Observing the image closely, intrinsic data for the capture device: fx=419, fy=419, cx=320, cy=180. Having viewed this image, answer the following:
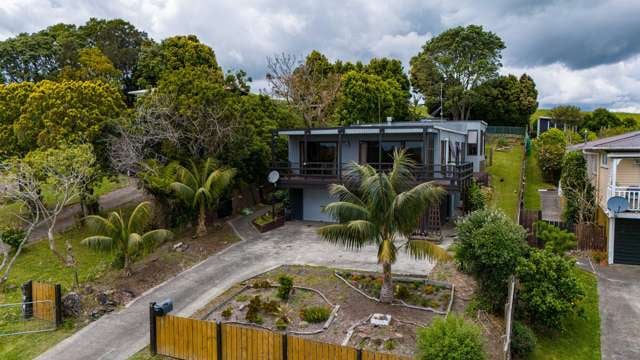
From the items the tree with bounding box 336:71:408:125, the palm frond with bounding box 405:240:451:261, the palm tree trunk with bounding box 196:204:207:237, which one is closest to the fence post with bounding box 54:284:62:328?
the palm tree trunk with bounding box 196:204:207:237

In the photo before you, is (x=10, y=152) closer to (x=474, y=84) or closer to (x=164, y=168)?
(x=164, y=168)

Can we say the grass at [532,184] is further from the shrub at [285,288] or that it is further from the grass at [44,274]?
the grass at [44,274]

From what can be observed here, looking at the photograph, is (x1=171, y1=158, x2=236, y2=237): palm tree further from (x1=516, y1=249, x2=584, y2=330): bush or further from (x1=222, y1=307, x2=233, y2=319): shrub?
(x1=516, y1=249, x2=584, y2=330): bush

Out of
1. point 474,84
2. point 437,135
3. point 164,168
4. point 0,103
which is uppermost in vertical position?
point 474,84

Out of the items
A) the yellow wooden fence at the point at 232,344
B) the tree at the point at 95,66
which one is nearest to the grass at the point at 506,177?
the yellow wooden fence at the point at 232,344

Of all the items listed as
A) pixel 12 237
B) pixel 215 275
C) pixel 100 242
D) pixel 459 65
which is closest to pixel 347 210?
pixel 215 275

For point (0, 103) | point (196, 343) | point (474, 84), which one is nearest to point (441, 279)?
point (196, 343)

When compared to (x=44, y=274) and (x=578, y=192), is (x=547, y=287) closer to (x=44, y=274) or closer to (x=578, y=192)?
(x=578, y=192)
